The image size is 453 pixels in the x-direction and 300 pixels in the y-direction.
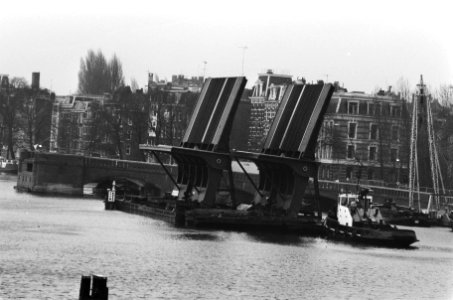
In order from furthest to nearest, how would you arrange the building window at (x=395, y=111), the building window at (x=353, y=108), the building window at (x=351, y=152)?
the building window at (x=353, y=108), the building window at (x=351, y=152), the building window at (x=395, y=111)

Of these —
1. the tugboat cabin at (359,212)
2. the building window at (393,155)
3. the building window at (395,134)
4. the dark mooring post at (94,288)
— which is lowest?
the dark mooring post at (94,288)

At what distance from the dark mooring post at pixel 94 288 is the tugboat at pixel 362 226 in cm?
2891

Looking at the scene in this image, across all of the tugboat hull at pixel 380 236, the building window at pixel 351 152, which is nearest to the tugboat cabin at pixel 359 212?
the tugboat hull at pixel 380 236

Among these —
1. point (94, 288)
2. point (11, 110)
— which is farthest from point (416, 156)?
point (11, 110)

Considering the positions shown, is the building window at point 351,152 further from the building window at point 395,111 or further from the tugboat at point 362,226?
the tugboat at point 362,226

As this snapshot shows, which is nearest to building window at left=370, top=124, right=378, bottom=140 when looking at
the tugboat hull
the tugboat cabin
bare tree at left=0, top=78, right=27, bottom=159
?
bare tree at left=0, top=78, right=27, bottom=159

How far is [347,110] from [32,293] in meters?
79.5

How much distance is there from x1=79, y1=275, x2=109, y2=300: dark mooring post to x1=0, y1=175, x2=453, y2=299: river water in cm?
448

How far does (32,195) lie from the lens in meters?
98.6

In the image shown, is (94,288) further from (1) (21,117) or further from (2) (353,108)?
(1) (21,117)

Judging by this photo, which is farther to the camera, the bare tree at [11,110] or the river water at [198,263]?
the bare tree at [11,110]

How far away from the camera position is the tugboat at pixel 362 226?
2628 inches

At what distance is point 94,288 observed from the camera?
3862 cm

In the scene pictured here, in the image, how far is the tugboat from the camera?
219 feet
